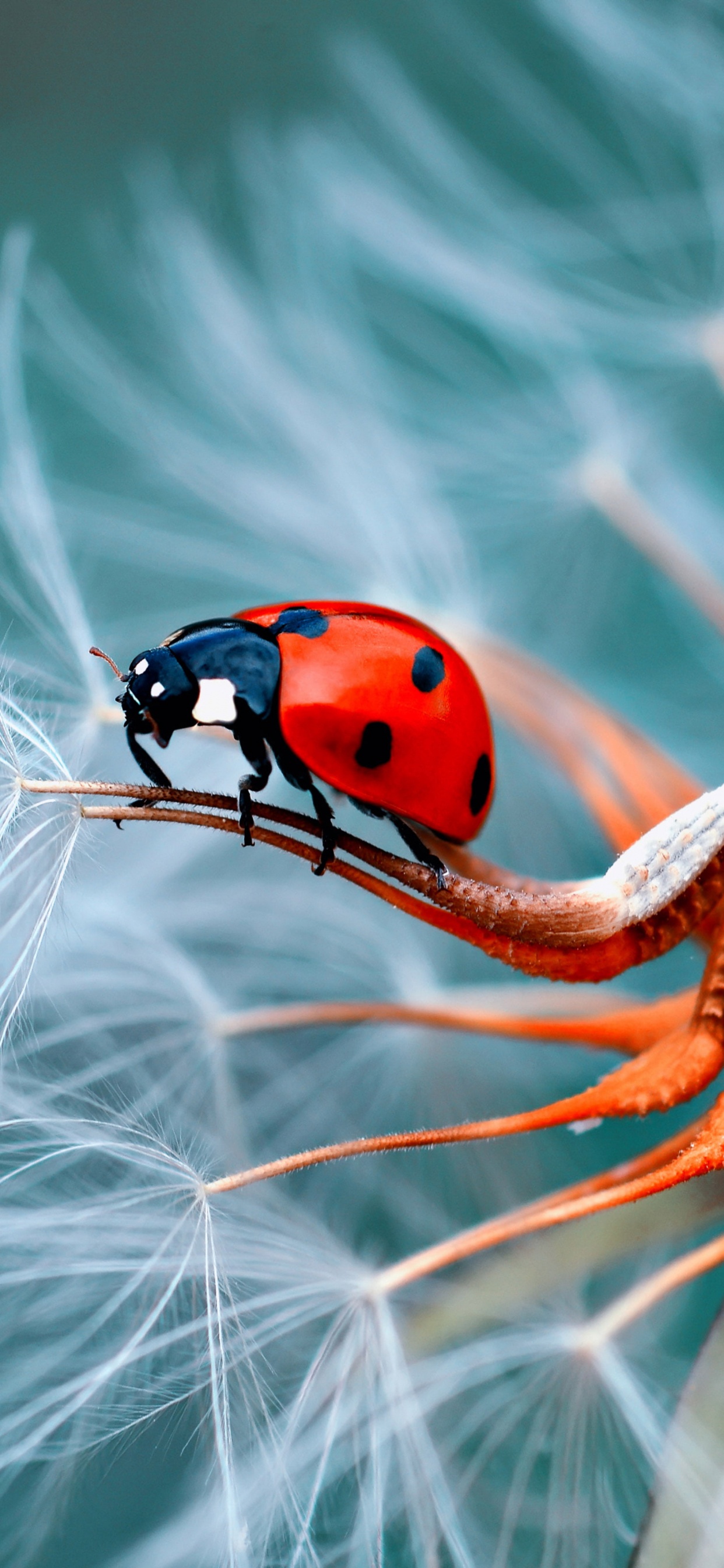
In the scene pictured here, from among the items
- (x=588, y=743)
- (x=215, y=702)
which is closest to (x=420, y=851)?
(x=215, y=702)

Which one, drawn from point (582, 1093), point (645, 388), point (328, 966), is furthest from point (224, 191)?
point (582, 1093)

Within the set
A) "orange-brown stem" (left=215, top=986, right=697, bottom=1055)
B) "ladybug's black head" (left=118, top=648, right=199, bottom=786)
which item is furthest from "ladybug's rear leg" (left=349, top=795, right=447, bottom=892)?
"orange-brown stem" (left=215, top=986, right=697, bottom=1055)

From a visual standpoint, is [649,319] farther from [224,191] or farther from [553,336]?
[224,191]

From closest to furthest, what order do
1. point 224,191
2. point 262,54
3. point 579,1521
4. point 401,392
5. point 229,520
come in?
point 579,1521
point 229,520
point 401,392
point 224,191
point 262,54

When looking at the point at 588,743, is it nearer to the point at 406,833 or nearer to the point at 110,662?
the point at 406,833

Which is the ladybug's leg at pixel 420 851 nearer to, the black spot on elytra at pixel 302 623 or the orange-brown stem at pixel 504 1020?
the black spot on elytra at pixel 302 623

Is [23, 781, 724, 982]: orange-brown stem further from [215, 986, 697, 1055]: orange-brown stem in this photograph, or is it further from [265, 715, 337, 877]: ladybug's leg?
[215, 986, 697, 1055]: orange-brown stem
